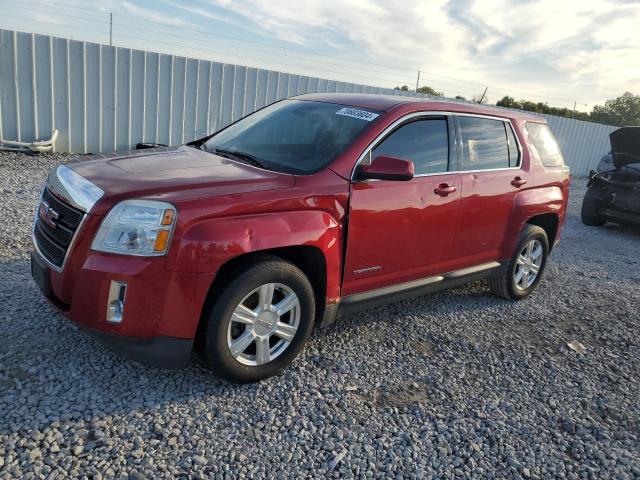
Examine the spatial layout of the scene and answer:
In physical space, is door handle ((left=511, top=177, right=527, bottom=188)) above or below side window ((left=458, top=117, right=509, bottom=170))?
below

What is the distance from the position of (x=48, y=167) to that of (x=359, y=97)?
634cm

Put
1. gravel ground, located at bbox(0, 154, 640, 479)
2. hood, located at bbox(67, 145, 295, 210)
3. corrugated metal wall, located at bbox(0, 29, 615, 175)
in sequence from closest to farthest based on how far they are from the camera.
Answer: gravel ground, located at bbox(0, 154, 640, 479)
hood, located at bbox(67, 145, 295, 210)
corrugated metal wall, located at bbox(0, 29, 615, 175)

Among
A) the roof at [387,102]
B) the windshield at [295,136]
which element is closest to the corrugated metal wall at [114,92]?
the windshield at [295,136]

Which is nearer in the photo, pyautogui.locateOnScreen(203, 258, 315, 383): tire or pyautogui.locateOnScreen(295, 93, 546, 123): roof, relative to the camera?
pyautogui.locateOnScreen(203, 258, 315, 383): tire

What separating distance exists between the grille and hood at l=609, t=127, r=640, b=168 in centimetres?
919

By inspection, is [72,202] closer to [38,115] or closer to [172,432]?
[172,432]

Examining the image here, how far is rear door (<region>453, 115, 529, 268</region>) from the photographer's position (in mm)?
4121

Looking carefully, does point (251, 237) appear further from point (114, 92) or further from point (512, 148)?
point (114, 92)

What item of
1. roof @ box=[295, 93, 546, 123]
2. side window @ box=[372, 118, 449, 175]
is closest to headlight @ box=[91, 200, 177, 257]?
side window @ box=[372, 118, 449, 175]

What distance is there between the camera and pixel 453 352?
3863 mm

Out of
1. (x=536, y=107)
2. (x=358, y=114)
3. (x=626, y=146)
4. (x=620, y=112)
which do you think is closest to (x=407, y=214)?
(x=358, y=114)

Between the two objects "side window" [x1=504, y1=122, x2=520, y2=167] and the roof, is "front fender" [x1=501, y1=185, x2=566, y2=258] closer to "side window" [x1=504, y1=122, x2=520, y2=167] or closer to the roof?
"side window" [x1=504, y1=122, x2=520, y2=167]

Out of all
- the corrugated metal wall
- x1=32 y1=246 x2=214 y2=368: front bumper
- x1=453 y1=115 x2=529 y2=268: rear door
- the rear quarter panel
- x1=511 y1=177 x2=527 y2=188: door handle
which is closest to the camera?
x1=32 y1=246 x2=214 y2=368: front bumper

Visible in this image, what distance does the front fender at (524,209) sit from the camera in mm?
4637
